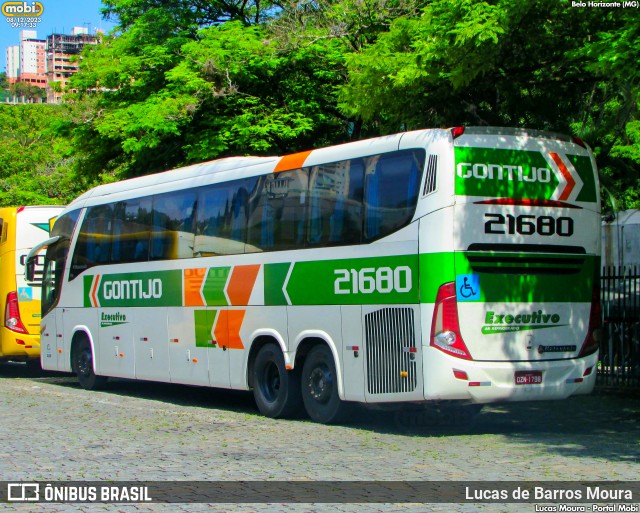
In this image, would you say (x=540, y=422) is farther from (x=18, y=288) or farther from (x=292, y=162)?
(x=18, y=288)

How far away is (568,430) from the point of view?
41.0 ft

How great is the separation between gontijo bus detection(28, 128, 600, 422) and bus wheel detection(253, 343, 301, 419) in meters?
0.03

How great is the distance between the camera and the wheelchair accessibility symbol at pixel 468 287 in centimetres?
1147

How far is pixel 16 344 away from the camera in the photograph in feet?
70.2

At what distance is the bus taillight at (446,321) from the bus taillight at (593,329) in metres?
1.88

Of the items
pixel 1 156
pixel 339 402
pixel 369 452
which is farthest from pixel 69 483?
pixel 1 156

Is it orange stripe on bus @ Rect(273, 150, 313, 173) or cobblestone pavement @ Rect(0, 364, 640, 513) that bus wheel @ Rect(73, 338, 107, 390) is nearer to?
cobblestone pavement @ Rect(0, 364, 640, 513)

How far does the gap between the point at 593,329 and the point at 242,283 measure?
16.2ft

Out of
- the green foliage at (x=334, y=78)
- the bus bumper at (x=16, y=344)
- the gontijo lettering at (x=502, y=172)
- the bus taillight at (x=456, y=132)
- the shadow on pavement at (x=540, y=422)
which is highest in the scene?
the green foliage at (x=334, y=78)

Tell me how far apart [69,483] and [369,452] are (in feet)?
10.5

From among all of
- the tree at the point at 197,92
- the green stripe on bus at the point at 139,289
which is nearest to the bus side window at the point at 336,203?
the green stripe on bus at the point at 139,289

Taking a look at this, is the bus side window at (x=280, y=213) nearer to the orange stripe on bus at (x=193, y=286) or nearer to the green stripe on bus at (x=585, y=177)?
the orange stripe on bus at (x=193, y=286)

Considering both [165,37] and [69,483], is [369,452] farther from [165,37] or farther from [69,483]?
[165,37]
